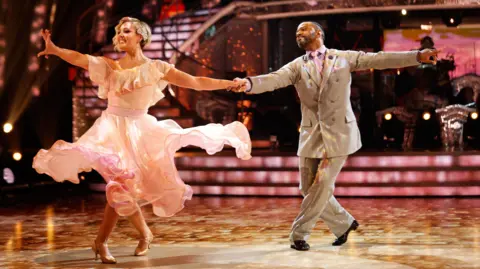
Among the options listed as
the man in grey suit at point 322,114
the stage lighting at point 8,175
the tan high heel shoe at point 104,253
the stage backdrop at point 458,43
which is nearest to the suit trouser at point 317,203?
the man in grey suit at point 322,114

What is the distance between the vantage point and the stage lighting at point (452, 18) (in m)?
15.2

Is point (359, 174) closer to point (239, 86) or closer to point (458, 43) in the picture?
point (239, 86)

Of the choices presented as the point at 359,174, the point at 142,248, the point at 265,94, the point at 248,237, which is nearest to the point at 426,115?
the point at 265,94

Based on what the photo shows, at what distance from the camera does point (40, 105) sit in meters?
14.2

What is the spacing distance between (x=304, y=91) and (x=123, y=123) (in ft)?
4.67

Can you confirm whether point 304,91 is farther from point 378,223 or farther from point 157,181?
point 378,223

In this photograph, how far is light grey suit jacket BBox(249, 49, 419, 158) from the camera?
6.28m

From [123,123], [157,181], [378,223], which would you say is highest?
[123,123]

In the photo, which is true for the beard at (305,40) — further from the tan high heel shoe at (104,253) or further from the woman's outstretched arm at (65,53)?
the tan high heel shoe at (104,253)

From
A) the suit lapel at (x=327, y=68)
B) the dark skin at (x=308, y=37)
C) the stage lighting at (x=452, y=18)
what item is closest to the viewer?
the dark skin at (x=308, y=37)

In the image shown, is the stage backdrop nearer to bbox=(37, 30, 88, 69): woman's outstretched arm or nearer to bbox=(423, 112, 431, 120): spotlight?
bbox=(423, 112, 431, 120): spotlight

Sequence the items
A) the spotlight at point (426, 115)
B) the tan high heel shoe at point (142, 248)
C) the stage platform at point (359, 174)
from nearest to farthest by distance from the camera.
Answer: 1. the tan high heel shoe at point (142, 248)
2. the stage platform at point (359, 174)
3. the spotlight at point (426, 115)

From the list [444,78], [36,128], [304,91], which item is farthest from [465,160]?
[36,128]

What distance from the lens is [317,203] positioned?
6.24 m
